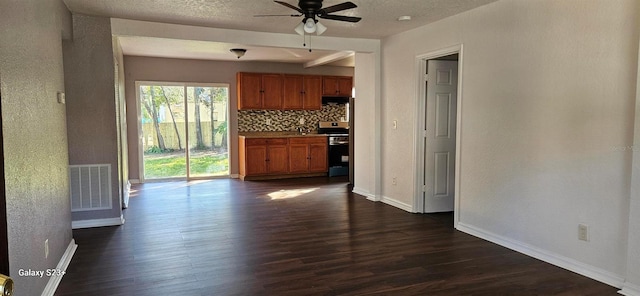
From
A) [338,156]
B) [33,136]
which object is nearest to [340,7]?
[33,136]

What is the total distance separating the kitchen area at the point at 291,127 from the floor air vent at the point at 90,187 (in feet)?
11.8

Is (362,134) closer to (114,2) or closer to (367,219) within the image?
(367,219)

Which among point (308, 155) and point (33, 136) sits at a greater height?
point (33, 136)

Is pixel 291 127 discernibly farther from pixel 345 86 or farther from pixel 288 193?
pixel 288 193

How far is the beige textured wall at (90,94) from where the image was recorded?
4625 millimetres

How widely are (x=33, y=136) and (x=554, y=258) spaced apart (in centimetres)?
396

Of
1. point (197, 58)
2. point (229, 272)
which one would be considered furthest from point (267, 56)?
point (229, 272)

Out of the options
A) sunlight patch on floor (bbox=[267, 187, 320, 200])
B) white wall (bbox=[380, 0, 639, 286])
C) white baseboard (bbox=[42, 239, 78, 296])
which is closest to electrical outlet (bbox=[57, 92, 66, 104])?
white baseboard (bbox=[42, 239, 78, 296])

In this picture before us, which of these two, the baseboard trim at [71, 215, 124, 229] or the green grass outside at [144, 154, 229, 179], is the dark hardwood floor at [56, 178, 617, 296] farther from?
→ the green grass outside at [144, 154, 229, 179]

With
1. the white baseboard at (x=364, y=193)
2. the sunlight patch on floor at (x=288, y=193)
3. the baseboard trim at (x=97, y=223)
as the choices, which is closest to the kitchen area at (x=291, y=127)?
the sunlight patch on floor at (x=288, y=193)

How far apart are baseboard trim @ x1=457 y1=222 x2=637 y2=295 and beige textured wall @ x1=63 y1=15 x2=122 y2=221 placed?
402 centimetres

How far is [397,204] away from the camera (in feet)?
19.3

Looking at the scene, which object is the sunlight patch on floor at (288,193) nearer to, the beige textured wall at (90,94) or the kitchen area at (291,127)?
the kitchen area at (291,127)

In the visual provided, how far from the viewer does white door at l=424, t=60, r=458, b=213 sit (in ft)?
17.6
